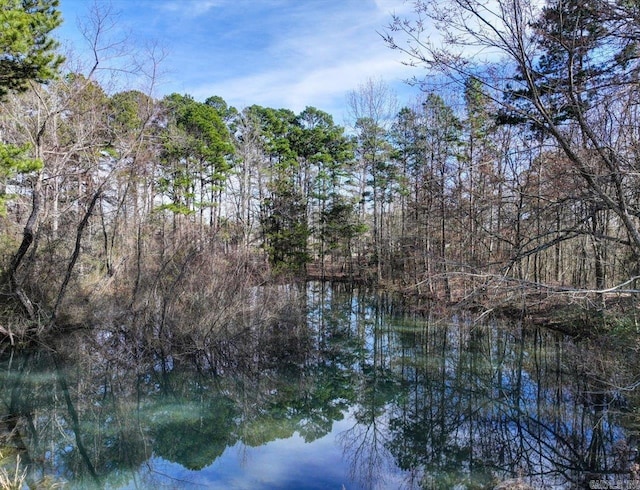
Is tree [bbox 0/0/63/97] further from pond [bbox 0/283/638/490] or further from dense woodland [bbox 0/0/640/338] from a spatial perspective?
pond [bbox 0/283/638/490]

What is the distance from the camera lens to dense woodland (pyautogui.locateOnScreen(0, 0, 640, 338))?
527 cm

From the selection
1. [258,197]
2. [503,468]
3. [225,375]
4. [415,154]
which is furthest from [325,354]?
[258,197]

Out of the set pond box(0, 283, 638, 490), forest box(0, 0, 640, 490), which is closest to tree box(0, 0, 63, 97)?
forest box(0, 0, 640, 490)

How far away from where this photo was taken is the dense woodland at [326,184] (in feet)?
17.3

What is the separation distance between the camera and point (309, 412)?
8.46m

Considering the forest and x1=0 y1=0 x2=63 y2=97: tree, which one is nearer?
the forest

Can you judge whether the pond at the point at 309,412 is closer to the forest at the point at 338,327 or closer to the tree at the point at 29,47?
the forest at the point at 338,327

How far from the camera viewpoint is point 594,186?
4871mm

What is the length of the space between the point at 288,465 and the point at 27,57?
831 centimetres

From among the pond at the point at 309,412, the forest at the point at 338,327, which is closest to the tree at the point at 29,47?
the forest at the point at 338,327

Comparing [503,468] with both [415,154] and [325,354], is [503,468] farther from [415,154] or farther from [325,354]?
[415,154]

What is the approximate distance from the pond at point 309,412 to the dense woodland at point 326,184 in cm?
144

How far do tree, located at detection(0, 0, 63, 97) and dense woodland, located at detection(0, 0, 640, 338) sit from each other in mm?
41

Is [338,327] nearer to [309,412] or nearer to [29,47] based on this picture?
[309,412]
